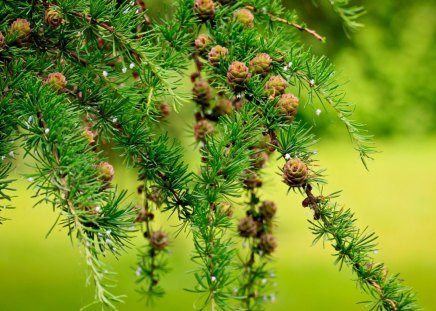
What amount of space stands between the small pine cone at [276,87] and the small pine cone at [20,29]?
11.5 inches

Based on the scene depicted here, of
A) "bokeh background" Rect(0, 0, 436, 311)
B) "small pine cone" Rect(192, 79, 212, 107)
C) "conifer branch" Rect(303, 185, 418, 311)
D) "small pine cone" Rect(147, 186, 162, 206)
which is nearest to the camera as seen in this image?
"conifer branch" Rect(303, 185, 418, 311)

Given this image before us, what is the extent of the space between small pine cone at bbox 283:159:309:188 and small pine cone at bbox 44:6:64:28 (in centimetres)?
32

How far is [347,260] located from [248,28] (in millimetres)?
338

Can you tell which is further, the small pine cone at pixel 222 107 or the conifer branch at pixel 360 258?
the small pine cone at pixel 222 107

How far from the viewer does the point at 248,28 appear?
2.72ft

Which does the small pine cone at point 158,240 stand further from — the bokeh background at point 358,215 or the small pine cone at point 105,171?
the bokeh background at point 358,215

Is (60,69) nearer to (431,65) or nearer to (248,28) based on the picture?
(248,28)

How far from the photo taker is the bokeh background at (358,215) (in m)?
3.89

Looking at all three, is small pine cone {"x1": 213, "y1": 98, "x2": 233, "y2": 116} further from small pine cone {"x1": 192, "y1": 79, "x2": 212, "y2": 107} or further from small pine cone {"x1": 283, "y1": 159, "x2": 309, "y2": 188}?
small pine cone {"x1": 283, "y1": 159, "x2": 309, "y2": 188}

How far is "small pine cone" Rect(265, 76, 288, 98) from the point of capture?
2.41ft

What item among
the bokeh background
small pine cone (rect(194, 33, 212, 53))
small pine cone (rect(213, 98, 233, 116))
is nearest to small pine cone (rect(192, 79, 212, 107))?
small pine cone (rect(213, 98, 233, 116))

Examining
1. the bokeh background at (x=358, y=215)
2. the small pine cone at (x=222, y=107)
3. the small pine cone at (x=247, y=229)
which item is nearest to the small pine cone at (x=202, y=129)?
the small pine cone at (x=222, y=107)

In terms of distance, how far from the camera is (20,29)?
0.73m

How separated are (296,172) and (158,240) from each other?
17.2 inches
